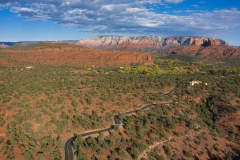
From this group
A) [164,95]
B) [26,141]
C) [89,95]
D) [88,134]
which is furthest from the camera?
[164,95]

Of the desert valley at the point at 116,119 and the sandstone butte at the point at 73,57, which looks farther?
the sandstone butte at the point at 73,57

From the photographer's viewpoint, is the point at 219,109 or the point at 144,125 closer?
the point at 144,125

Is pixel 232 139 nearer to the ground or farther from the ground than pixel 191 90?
nearer to the ground

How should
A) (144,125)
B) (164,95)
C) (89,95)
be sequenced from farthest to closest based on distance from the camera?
1. (164,95)
2. (89,95)
3. (144,125)

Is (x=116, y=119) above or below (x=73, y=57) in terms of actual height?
below

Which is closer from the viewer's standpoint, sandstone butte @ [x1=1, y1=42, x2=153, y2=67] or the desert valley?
the desert valley

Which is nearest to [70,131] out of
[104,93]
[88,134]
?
[88,134]

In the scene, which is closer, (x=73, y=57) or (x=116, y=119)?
(x=116, y=119)

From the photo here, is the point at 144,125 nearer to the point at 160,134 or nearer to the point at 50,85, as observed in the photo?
the point at 160,134
